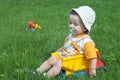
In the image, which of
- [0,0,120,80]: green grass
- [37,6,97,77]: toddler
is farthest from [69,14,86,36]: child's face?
[0,0,120,80]: green grass

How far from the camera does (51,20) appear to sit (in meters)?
9.09

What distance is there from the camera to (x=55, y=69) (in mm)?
4781

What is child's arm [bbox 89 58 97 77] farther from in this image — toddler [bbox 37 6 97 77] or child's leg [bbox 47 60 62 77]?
child's leg [bbox 47 60 62 77]

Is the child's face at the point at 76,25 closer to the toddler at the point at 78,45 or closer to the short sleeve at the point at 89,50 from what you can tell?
the toddler at the point at 78,45

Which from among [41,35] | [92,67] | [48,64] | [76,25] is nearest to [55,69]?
[48,64]

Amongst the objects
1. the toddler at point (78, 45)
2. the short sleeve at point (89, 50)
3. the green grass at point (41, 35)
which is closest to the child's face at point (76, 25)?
the toddler at point (78, 45)

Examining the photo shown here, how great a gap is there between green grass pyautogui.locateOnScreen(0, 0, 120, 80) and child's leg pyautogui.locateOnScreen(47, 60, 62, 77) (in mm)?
228

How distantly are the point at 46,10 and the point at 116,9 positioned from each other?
2.33m

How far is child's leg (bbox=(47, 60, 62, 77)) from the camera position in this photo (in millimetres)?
4739

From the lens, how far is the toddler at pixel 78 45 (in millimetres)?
4812

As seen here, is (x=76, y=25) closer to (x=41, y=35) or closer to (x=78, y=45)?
(x=78, y=45)

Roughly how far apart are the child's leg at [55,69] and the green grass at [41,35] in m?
0.23

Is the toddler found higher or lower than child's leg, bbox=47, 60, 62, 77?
higher

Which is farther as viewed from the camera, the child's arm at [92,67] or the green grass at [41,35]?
the green grass at [41,35]
